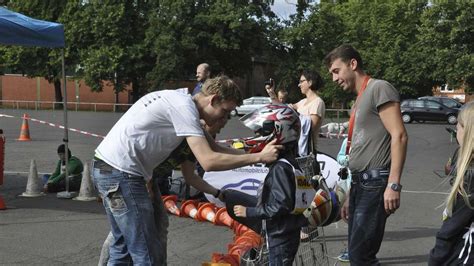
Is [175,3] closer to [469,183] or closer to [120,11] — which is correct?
[120,11]

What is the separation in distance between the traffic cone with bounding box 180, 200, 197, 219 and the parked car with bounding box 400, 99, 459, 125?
29612 mm

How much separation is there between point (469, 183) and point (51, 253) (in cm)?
462

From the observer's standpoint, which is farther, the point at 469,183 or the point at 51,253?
the point at 51,253

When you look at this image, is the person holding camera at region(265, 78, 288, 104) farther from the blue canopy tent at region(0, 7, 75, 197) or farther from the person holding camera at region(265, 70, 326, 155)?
the blue canopy tent at region(0, 7, 75, 197)

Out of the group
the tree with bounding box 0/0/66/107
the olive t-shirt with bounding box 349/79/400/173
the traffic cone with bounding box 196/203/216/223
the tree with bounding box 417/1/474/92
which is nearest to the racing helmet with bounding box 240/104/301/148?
the olive t-shirt with bounding box 349/79/400/173

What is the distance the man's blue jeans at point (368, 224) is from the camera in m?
4.27

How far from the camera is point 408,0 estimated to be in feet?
161

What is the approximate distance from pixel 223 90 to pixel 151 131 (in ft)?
1.65

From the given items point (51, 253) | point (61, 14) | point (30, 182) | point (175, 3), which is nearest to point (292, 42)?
point (175, 3)

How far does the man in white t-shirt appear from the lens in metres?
3.72

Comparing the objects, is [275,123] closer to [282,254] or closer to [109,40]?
[282,254]

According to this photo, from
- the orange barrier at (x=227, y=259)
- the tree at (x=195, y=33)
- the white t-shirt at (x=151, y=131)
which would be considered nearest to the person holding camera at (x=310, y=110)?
the orange barrier at (x=227, y=259)

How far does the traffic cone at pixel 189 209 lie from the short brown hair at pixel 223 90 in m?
4.54

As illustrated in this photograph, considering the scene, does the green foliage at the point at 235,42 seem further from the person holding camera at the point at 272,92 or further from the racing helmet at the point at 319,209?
the racing helmet at the point at 319,209
